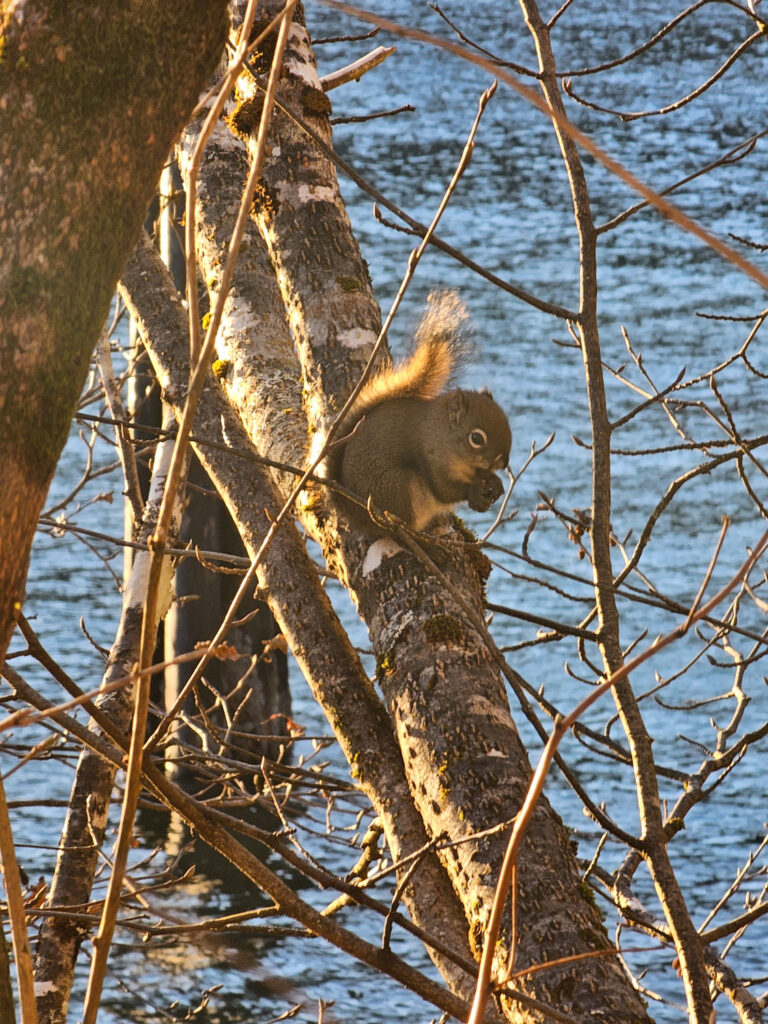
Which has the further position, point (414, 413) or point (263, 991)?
point (263, 991)

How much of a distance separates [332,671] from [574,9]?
19.9 ft

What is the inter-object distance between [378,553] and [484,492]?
53 cm

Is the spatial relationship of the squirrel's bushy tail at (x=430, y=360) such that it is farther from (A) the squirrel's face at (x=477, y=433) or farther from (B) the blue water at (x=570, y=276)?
(B) the blue water at (x=570, y=276)

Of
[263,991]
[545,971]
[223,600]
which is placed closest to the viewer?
[545,971]

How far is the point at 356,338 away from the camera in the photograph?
5.63 feet

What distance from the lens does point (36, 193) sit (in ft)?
1.69

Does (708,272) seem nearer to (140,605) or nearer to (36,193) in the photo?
(140,605)

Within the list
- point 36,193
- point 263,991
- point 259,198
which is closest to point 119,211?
point 36,193

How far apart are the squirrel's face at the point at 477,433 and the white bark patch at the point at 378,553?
18.0 inches

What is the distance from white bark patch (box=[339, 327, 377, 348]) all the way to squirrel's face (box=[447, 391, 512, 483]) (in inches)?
14.3

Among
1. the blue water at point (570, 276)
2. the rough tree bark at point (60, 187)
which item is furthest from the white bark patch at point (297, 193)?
the blue water at point (570, 276)

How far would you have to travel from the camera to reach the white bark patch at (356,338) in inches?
67.4

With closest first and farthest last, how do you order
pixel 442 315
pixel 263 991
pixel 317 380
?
pixel 317 380 < pixel 442 315 < pixel 263 991

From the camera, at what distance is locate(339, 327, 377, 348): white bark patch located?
67.4 inches
